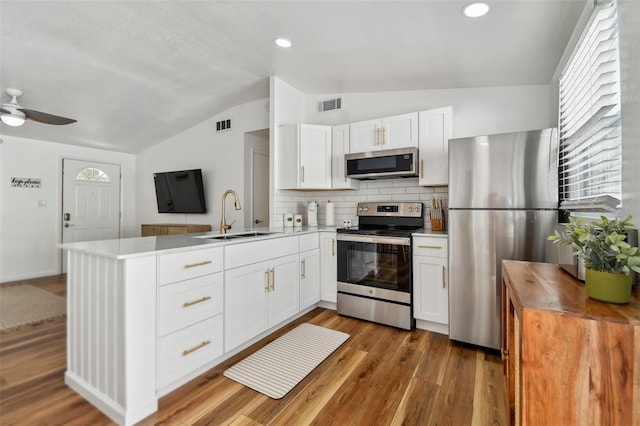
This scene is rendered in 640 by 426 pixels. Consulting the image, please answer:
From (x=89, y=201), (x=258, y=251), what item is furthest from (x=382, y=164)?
(x=89, y=201)

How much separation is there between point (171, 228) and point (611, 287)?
535 cm

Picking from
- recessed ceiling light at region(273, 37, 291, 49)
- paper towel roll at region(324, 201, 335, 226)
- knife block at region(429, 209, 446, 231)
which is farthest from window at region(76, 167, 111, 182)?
knife block at region(429, 209, 446, 231)

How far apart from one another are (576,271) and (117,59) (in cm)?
407

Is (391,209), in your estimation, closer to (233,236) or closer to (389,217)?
(389,217)

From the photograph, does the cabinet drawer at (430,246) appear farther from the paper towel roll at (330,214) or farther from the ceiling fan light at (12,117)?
the ceiling fan light at (12,117)

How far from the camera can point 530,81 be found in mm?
2688

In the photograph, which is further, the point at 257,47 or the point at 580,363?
the point at 257,47

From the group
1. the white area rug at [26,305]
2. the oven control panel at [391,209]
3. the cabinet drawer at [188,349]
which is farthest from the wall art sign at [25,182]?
the oven control panel at [391,209]

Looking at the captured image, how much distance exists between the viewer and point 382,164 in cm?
303

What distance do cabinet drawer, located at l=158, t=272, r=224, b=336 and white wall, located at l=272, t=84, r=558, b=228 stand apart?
158 centimetres

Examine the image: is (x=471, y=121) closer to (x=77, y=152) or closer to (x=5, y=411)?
(x=5, y=411)

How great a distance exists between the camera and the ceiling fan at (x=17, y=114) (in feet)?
9.84

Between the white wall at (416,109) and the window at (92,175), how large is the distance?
4233mm

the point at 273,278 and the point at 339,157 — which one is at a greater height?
the point at 339,157
